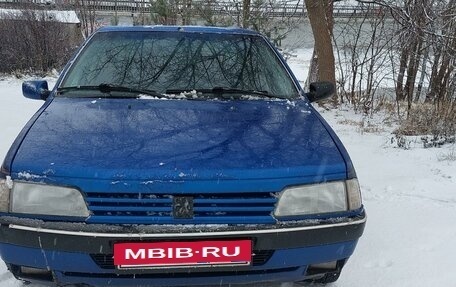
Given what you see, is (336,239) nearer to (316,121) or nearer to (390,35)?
(316,121)

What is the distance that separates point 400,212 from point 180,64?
2.05m

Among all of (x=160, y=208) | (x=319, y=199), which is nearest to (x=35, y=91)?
(x=160, y=208)

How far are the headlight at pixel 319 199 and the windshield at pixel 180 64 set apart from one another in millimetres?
1090

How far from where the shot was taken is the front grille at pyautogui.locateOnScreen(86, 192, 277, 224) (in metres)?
2.02

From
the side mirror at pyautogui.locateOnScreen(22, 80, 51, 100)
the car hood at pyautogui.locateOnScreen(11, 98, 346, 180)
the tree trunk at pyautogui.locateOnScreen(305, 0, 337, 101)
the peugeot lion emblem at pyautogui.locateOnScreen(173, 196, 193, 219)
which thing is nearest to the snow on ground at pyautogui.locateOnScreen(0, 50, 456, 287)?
the car hood at pyautogui.locateOnScreen(11, 98, 346, 180)

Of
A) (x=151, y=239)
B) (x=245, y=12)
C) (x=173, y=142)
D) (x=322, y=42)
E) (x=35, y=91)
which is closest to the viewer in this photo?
(x=151, y=239)

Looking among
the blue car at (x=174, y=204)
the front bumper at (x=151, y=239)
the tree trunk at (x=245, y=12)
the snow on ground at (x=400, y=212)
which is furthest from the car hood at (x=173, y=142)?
the tree trunk at (x=245, y=12)

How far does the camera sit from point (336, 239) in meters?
2.18

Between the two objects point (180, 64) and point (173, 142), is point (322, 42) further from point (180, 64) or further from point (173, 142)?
point (173, 142)

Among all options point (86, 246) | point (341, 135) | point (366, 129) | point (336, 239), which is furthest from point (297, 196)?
point (366, 129)

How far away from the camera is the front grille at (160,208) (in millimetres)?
2023

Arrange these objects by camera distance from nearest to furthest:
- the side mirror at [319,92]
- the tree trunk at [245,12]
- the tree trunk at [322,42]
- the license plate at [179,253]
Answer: the license plate at [179,253] → the side mirror at [319,92] → the tree trunk at [322,42] → the tree trunk at [245,12]

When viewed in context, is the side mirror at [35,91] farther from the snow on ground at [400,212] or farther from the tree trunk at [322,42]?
the tree trunk at [322,42]

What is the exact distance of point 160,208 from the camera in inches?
80.1
